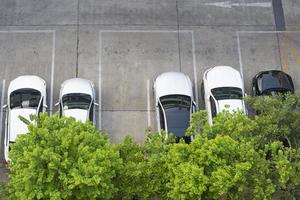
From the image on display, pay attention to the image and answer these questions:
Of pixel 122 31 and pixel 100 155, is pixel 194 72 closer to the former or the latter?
pixel 122 31

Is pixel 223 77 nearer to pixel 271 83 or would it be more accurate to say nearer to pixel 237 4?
pixel 271 83

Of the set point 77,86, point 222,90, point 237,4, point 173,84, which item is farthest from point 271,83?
point 77,86

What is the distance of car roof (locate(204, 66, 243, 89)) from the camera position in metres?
20.0

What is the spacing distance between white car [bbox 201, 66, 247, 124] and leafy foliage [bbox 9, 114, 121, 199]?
6515mm

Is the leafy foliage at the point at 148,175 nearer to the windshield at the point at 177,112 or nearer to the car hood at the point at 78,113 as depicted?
the windshield at the point at 177,112

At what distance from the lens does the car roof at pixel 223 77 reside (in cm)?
2003

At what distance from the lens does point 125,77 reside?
2145 cm

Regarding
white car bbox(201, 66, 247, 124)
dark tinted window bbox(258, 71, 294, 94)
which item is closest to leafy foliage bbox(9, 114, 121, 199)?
white car bbox(201, 66, 247, 124)

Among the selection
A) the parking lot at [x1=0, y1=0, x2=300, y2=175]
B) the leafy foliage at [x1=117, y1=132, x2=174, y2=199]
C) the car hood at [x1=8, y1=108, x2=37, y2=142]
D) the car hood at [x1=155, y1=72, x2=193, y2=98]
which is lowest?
the leafy foliage at [x1=117, y1=132, x2=174, y2=199]

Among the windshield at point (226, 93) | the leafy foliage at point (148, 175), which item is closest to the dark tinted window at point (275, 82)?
the windshield at point (226, 93)

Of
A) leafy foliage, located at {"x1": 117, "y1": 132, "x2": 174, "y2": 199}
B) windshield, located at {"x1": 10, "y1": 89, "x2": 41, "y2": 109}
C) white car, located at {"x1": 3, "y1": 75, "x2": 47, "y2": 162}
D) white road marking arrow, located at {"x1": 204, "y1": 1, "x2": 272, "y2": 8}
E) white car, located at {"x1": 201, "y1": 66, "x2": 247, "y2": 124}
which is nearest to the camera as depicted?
leafy foliage, located at {"x1": 117, "y1": 132, "x2": 174, "y2": 199}

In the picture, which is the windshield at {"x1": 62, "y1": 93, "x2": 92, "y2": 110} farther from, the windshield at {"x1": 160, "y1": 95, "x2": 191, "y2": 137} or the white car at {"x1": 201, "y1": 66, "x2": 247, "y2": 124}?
the white car at {"x1": 201, "y1": 66, "x2": 247, "y2": 124}

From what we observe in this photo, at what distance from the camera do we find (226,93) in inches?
782

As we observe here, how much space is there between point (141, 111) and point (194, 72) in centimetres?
301
